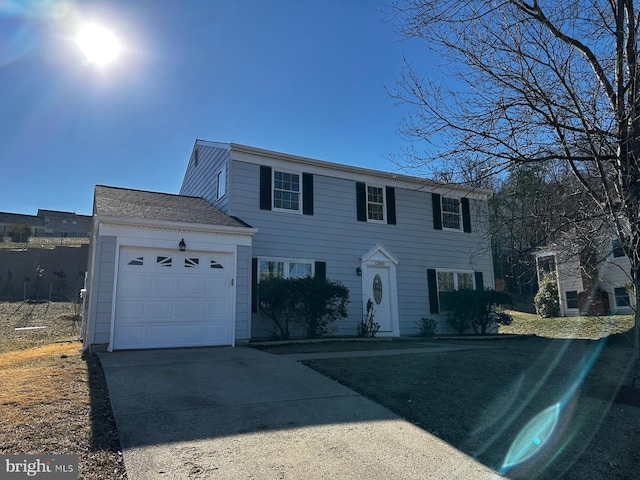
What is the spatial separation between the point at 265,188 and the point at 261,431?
8671 millimetres

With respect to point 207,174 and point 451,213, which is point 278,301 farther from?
point 451,213

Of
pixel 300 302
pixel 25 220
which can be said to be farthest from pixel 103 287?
pixel 25 220

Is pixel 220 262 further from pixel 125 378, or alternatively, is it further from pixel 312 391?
pixel 312 391

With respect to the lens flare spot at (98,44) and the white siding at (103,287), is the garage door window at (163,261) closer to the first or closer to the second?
the white siding at (103,287)

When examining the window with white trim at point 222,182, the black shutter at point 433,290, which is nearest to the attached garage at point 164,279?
the window with white trim at point 222,182

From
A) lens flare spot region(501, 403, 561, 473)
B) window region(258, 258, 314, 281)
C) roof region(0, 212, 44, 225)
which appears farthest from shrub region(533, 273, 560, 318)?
roof region(0, 212, 44, 225)

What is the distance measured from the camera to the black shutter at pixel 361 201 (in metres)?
13.7

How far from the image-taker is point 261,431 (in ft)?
13.8

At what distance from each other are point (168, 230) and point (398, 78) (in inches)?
223

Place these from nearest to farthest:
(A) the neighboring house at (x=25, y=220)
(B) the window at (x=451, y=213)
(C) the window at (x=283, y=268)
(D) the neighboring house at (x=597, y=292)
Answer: (C) the window at (x=283, y=268), (B) the window at (x=451, y=213), (D) the neighboring house at (x=597, y=292), (A) the neighboring house at (x=25, y=220)

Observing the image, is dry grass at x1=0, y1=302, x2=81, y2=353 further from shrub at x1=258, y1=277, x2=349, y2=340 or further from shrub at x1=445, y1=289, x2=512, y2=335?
shrub at x1=445, y1=289, x2=512, y2=335

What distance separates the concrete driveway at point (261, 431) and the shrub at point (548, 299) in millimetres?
20306

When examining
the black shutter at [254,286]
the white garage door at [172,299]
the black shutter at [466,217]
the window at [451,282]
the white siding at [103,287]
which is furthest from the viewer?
the black shutter at [466,217]

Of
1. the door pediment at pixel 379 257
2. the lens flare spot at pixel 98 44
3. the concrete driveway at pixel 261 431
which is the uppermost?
the lens flare spot at pixel 98 44
